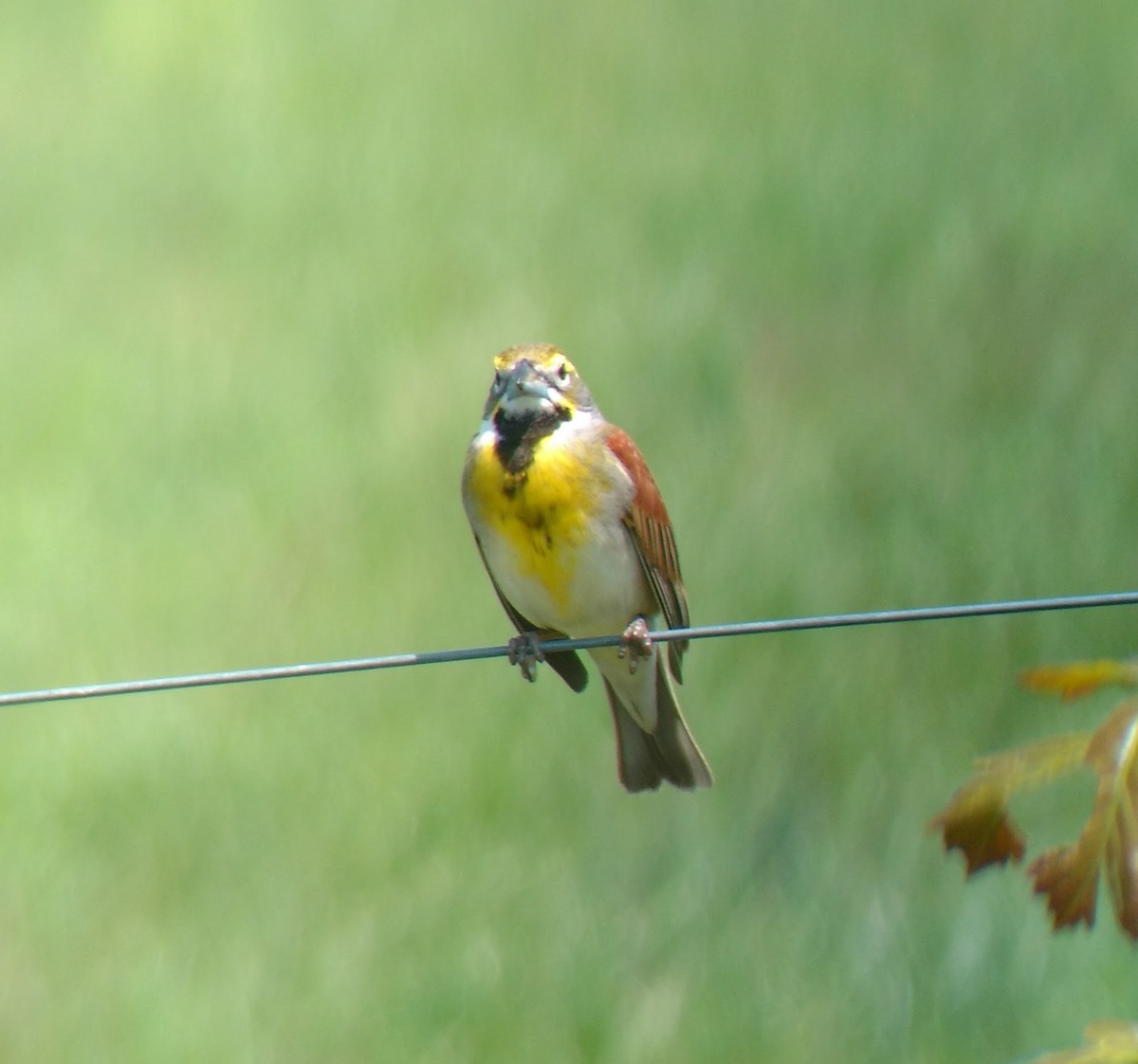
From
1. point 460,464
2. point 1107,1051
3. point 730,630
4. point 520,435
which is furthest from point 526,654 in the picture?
point 1107,1051

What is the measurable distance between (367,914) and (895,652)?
3.82 ft

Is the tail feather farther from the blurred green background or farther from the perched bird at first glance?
the blurred green background

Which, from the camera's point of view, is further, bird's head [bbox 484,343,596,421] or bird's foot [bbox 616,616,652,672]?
bird's head [bbox 484,343,596,421]

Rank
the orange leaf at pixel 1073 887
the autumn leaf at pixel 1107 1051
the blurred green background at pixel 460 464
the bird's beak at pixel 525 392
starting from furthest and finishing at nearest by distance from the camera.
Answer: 1. the blurred green background at pixel 460 464
2. the bird's beak at pixel 525 392
3. the orange leaf at pixel 1073 887
4. the autumn leaf at pixel 1107 1051

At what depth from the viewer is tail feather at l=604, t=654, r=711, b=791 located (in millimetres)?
2912

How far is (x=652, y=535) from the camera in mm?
2711

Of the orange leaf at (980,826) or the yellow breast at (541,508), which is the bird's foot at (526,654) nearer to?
the yellow breast at (541,508)

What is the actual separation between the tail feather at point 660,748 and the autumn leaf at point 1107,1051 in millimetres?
1859

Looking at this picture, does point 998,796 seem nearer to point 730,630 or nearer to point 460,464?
point 730,630

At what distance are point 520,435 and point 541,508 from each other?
0.12 meters

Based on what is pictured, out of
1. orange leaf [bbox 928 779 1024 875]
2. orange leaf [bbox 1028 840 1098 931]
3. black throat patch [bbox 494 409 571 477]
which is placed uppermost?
black throat patch [bbox 494 409 571 477]

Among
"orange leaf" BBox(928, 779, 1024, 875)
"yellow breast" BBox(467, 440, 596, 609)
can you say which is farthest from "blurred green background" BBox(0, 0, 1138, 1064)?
"orange leaf" BBox(928, 779, 1024, 875)

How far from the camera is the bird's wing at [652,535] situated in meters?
2.67

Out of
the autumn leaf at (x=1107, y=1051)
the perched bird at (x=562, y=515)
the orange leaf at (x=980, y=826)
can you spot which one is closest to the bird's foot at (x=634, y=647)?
the perched bird at (x=562, y=515)
